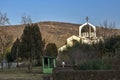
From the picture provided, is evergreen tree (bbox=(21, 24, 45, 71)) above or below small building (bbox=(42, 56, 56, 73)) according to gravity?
above

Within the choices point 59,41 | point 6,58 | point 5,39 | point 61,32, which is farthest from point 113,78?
point 61,32

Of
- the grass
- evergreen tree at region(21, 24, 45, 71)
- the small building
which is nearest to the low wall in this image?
the grass

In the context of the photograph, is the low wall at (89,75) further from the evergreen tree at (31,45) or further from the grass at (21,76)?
the evergreen tree at (31,45)

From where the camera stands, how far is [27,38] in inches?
2463

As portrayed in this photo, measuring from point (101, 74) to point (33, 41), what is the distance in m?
43.8

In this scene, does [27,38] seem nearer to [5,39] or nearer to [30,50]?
[30,50]

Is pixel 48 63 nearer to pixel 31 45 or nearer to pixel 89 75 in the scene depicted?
pixel 31 45

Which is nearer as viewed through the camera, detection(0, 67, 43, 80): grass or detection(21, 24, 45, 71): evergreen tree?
detection(0, 67, 43, 80): grass

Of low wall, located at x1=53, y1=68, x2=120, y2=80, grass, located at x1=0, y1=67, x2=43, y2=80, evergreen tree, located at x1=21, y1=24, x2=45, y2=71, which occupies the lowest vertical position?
grass, located at x1=0, y1=67, x2=43, y2=80

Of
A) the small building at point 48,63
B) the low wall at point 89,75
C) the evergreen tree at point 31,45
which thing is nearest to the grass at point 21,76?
the small building at point 48,63

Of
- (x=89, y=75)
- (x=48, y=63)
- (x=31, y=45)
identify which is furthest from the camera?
(x=31, y=45)

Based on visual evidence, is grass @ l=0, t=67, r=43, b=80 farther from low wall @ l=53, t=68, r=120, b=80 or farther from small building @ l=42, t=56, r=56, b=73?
low wall @ l=53, t=68, r=120, b=80

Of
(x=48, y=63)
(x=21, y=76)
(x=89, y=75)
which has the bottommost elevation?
(x=21, y=76)

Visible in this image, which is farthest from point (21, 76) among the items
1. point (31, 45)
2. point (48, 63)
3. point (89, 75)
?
point (89, 75)
